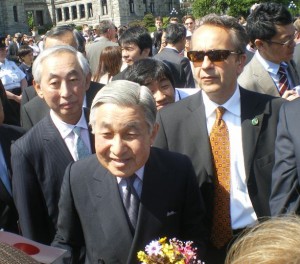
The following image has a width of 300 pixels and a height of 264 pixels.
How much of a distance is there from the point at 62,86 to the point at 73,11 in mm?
75505

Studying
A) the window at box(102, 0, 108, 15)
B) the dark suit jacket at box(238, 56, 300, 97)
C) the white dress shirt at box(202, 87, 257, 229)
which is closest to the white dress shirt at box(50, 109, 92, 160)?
the white dress shirt at box(202, 87, 257, 229)

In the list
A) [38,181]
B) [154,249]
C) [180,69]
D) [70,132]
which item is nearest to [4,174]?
[38,181]

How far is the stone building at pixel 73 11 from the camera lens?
6706 centimetres

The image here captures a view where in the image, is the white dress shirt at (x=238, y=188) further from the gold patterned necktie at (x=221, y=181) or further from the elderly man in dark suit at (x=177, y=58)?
the elderly man in dark suit at (x=177, y=58)

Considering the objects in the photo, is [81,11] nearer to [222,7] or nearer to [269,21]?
[222,7]

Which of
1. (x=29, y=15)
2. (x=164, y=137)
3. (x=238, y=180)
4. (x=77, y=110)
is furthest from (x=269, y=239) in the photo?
(x=29, y=15)

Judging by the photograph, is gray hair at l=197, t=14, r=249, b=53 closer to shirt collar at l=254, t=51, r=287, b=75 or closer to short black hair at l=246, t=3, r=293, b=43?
shirt collar at l=254, t=51, r=287, b=75

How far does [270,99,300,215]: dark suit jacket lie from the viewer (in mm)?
2572

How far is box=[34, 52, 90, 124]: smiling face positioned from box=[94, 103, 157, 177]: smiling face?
0.86 m

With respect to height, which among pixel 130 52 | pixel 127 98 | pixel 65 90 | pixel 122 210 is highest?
pixel 127 98

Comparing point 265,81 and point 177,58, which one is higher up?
point 265,81

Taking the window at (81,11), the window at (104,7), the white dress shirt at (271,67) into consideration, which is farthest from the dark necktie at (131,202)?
the window at (81,11)

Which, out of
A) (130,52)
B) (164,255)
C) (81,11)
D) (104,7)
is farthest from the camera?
(81,11)

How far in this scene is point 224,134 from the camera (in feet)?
9.53
